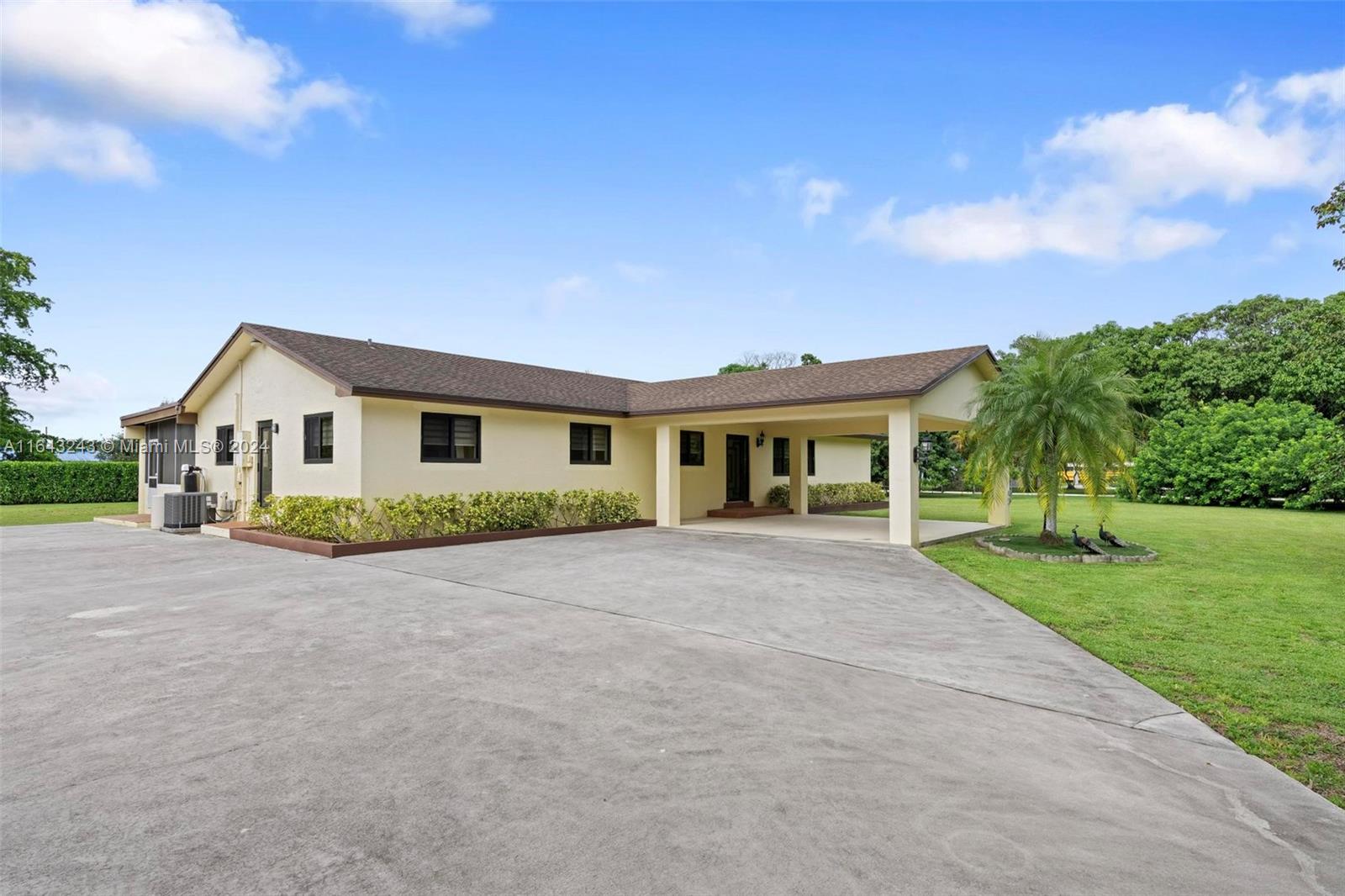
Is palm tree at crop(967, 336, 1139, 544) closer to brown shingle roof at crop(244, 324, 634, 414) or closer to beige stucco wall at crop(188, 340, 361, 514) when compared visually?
brown shingle roof at crop(244, 324, 634, 414)

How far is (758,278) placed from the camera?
30797 millimetres

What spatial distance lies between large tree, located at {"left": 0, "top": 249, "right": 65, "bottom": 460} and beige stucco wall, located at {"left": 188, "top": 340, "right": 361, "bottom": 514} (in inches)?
658

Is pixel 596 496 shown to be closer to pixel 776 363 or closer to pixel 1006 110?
pixel 1006 110

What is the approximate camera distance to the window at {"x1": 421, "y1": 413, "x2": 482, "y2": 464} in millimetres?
14047

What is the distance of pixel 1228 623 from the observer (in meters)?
6.78

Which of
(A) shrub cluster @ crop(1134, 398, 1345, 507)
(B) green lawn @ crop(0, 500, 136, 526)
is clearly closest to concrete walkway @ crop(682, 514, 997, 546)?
(A) shrub cluster @ crop(1134, 398, 1345, 507)

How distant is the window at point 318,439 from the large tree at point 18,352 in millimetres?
22523

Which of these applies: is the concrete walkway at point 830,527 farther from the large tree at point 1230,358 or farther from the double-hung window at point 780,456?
the large tree at point 1230,358

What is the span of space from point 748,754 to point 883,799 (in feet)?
2.52

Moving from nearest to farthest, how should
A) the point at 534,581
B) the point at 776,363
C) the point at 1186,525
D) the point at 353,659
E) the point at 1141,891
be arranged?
the point at 1141,891, the point at 353,659, the point at 534,581, the point at 1186,525, the point at 776,363

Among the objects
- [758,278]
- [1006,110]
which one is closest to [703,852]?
[1006,110]

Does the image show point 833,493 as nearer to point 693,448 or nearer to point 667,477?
point 693,448

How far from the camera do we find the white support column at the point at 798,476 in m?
21.9

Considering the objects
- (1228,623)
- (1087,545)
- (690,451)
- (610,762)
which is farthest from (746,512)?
(610,762)
